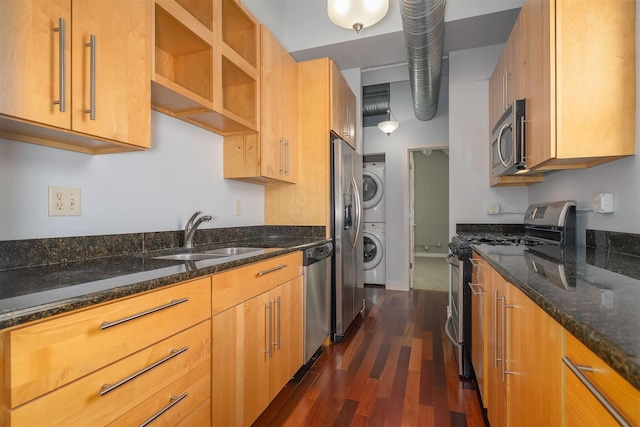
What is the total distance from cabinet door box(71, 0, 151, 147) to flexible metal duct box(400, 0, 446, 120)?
1.70 meters

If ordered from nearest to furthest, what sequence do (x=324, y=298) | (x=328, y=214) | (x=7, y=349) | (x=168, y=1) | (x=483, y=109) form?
1. (x=7, y=349)
2. (x=168, y=1)
3. (x=324, y=298)
4. (x=328, y=214)
5. (x=483, y=109)

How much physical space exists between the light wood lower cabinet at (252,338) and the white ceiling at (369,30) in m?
2.15

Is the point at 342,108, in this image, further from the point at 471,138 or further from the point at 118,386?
the point at 118,386

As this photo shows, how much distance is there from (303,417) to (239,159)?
5.51 feet

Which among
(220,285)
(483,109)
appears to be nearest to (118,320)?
(220,285)

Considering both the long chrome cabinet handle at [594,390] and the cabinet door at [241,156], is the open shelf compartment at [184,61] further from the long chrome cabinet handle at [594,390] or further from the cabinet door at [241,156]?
the long chrome cabinet handle at [594,390]

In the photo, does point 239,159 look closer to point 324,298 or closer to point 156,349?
point 324,298

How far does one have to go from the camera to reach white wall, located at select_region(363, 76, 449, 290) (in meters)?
4.37

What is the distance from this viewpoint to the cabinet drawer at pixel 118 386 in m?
0.69

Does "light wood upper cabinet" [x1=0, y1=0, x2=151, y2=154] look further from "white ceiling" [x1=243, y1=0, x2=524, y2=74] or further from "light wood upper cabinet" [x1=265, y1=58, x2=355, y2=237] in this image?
"white ceiling" [x1=243, y1=0, x2=524, y2=74]

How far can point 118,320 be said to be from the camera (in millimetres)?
838

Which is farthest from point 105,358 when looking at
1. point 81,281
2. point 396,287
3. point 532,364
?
point 396,287

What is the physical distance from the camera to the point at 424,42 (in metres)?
2.45

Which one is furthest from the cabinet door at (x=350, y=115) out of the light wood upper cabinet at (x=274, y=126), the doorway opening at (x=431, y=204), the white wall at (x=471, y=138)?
the doorway opening at (x=431, y=204)
